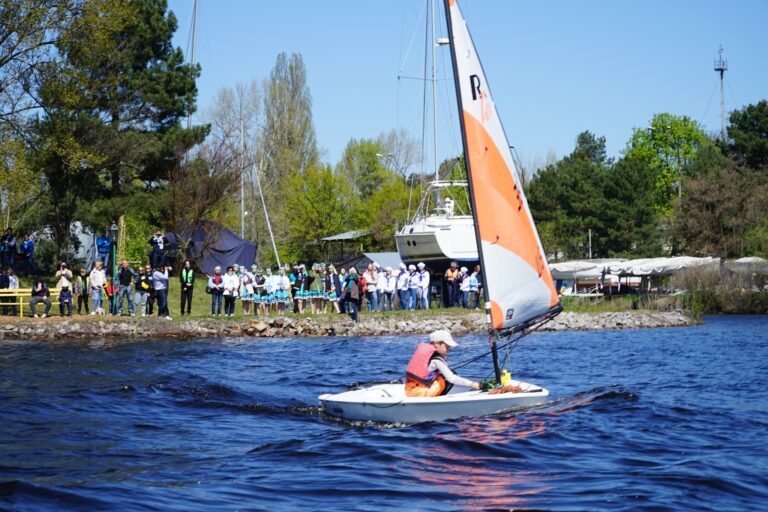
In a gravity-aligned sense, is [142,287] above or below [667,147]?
below

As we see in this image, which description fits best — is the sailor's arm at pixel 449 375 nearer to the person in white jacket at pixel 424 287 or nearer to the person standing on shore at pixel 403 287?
the person in white jacket at pixel 424 287

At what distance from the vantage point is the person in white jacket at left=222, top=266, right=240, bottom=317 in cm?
3222

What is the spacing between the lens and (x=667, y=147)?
3460 inches

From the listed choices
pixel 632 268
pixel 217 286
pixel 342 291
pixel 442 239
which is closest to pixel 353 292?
pixel 342 291

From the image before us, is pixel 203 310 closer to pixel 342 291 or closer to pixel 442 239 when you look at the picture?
pixel 342 291

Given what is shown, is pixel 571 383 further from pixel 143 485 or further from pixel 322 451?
pixel 143 485

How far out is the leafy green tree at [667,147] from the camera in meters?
85.8

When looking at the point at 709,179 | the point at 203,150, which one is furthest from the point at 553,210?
the point at 203,150

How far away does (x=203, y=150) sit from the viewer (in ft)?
168

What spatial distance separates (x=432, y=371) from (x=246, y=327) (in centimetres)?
1731

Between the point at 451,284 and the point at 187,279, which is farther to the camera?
the point at 451,284

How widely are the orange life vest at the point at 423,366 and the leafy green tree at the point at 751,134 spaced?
58.1 meters

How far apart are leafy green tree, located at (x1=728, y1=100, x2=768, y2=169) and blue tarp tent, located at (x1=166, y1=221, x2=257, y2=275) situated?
3792 cm

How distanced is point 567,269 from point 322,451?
46903 millimetres
